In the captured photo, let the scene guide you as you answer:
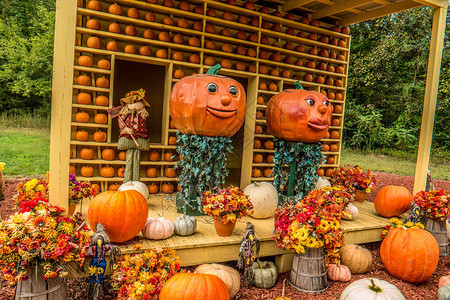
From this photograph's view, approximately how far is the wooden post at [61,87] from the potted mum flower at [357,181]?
3.85 metres

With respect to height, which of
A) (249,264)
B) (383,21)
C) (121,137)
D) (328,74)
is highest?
(383,21)

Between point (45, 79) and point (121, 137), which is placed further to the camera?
point (45, 79)

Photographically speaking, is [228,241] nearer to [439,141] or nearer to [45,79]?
[45,79]

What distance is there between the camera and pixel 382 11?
16.3 feet

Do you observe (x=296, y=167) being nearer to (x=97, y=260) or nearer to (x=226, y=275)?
(x=226, y=275)

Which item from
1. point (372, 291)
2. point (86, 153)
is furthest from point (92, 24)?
point (372, 291)

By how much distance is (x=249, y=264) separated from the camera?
2.58m

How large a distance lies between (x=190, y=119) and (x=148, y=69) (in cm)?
357

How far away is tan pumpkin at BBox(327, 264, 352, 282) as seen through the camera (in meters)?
2.89

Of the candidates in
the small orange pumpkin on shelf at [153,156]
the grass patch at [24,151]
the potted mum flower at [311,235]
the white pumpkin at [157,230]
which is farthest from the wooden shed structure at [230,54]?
the grass patch at [24,151]

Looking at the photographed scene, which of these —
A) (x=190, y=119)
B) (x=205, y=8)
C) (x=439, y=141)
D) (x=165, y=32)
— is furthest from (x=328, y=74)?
(x=439, y=141)

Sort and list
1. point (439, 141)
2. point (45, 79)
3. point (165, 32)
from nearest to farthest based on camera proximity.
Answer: point (165, 32) → point (45, 79) → point (439, 141)

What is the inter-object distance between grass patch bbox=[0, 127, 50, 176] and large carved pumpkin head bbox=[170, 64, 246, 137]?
17.1 ft

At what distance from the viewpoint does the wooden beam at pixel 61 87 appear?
7.21ft
